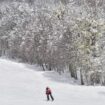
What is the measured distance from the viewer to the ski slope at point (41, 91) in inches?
1823

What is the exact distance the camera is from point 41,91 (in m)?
56.0

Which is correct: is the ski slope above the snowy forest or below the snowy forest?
below

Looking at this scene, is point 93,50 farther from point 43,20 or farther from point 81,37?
point 43,20

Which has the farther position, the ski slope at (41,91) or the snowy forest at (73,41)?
the snowy forest at (73,41)

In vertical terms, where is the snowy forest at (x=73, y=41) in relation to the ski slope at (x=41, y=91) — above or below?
above

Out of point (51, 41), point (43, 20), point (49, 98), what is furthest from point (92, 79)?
point (43, 20)

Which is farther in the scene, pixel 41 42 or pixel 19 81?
pixel 41 42

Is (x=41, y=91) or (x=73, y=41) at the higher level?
(x=73, y=41)

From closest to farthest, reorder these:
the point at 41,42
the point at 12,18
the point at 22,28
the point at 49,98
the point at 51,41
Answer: the point at 49,98 < the point at 51,41 < the point at 41,42 < the point at 22,28 < the point at 12,18

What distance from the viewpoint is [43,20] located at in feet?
326

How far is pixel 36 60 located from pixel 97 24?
1508 inches

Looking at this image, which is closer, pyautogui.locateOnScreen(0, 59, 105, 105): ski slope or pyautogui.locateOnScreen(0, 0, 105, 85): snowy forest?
pyautogui.locateOnScreen(0, 59, 105, 105): ski slope

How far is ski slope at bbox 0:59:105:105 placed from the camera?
152 feet

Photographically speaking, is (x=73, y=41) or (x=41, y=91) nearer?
(x=41, y=91)
